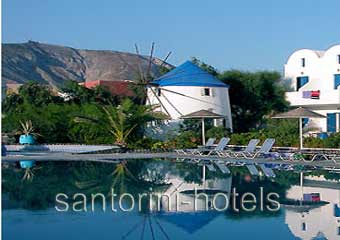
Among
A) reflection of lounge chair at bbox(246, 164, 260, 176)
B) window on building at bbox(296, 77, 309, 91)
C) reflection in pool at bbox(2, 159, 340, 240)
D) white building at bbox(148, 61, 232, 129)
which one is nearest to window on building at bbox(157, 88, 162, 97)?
white building at bbox(148, 61, 232, 129)

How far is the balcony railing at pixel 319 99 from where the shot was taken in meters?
31.3

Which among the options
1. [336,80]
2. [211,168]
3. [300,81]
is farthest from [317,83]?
[211,168]

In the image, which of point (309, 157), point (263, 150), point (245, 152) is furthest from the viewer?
point (245, 152)

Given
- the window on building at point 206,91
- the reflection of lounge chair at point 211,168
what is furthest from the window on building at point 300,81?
the reflection of lounge chair at point 211,168

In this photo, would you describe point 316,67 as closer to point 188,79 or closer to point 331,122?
point 331,122

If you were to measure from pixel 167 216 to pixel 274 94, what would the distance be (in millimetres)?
27366

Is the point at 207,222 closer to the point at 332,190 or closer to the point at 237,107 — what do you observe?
the point at 332,190

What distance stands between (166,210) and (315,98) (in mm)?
23031

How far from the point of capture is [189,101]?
33406mm

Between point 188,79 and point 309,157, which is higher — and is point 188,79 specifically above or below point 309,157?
above

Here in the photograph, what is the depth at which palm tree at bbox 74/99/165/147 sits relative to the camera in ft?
96.3

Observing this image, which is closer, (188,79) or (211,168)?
(211,168)

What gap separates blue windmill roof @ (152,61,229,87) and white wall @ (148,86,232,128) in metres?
0.24

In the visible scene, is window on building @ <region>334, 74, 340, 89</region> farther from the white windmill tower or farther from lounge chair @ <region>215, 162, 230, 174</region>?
lounge chair @ <region>215, 162, 230, 174</region>
